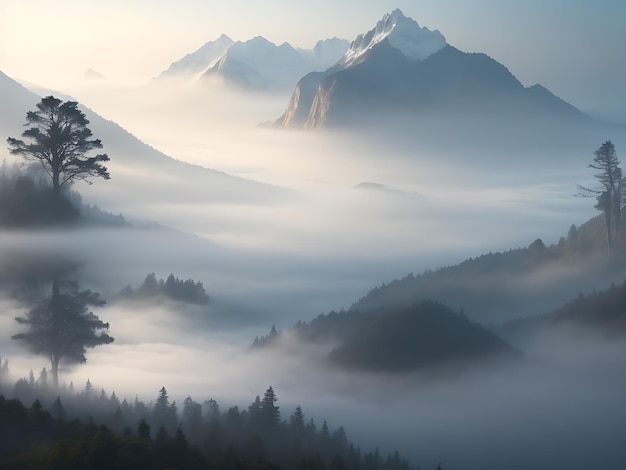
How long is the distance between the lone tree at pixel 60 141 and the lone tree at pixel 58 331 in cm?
860

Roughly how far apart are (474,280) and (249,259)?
56802 mm

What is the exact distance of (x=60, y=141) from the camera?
5012 cm

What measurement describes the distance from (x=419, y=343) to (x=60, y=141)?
77707 millimetres

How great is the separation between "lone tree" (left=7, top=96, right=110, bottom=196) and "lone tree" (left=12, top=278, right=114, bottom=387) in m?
8.60

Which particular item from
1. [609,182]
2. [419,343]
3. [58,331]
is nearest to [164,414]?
[58,331]

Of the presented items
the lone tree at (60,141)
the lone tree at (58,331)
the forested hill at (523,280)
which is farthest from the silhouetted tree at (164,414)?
the forested hill at (523,280)

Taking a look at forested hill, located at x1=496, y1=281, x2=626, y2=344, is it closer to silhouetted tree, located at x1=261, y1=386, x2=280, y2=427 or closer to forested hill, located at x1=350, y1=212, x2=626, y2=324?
forested hill, located at x1=350, y1=212, x2=626, y2=324

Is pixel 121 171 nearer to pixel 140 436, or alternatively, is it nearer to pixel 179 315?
pixel 179 315

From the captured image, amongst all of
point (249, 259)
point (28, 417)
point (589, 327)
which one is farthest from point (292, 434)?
point (249, 259)

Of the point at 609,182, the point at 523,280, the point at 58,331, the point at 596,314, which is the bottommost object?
the point at 58,331

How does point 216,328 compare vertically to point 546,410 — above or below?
above

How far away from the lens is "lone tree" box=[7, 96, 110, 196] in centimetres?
4994

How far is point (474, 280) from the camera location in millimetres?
154500

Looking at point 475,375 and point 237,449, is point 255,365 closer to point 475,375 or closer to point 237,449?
point 475,375
